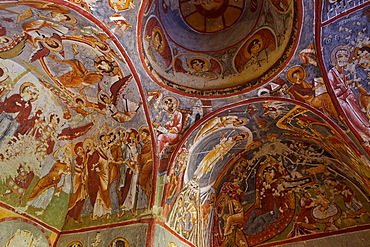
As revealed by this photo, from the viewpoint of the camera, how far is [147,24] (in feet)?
22.1

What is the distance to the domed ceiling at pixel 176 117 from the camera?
→ 6.37 meters

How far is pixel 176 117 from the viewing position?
792 cm

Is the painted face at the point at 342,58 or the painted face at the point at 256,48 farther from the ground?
the painted face at the point at 256,48

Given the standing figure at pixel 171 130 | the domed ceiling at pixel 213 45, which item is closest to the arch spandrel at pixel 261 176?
→ the standing figure at pixel 171 130

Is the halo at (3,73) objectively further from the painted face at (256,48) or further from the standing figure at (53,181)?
the painted face at (256,48)

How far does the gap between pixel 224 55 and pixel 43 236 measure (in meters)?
6.44

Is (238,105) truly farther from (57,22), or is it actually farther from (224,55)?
(57,22)

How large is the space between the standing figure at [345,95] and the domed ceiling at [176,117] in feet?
0.07

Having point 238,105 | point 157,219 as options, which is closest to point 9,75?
point 157,219

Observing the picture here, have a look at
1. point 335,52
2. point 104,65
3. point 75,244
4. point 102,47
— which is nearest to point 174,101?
point 104,65

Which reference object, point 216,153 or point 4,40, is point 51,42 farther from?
point 216,153

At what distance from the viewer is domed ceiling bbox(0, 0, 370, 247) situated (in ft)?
20.9

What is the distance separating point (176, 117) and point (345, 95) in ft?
12.7

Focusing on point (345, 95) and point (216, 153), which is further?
point (216, 153)
